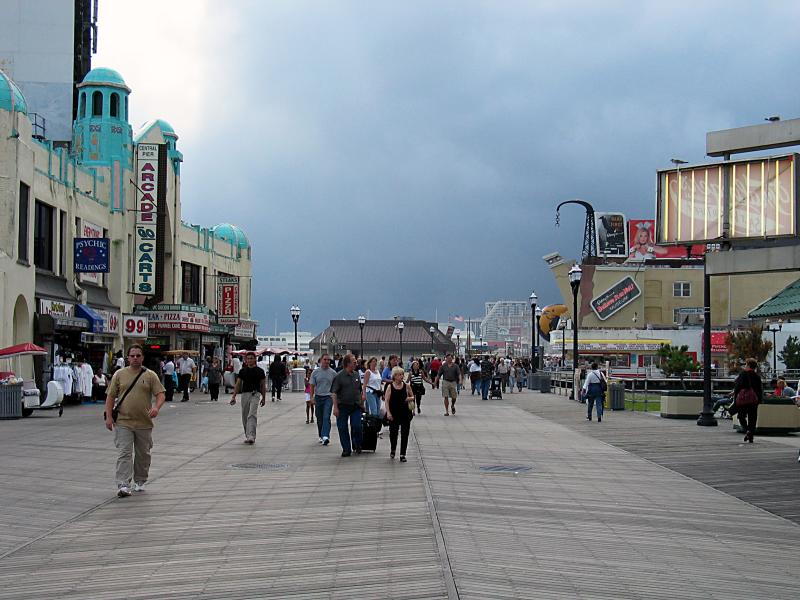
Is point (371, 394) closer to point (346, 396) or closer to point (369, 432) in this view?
point (369, 432)

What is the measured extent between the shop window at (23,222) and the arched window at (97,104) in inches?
516

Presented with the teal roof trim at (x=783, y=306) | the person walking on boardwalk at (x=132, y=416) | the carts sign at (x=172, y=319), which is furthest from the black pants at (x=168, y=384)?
the person walking on boardwalk at (x=132, y=416)

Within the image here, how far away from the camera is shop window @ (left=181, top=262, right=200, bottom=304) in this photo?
5759 centimetres

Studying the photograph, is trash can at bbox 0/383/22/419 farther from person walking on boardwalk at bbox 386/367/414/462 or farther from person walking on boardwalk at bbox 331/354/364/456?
person walking on boardwalk at bbox 386/367/414/462

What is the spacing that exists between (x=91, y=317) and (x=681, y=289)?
6307cm

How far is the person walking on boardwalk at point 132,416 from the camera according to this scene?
12.0 m

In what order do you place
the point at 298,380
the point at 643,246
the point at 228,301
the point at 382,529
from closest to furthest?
the point at 382,529 → the point at 298,380 → the point at 228,301 → the point at 643,246

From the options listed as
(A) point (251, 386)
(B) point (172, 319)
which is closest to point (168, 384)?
(B) point (172, 319)

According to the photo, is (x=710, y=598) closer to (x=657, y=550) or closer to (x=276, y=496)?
(x=657, y=550)

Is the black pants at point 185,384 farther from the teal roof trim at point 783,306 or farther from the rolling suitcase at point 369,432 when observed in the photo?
the teal roof trim at point 783,306

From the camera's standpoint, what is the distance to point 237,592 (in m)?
7.24

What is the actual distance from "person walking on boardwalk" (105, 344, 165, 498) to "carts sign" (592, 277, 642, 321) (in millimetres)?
77758

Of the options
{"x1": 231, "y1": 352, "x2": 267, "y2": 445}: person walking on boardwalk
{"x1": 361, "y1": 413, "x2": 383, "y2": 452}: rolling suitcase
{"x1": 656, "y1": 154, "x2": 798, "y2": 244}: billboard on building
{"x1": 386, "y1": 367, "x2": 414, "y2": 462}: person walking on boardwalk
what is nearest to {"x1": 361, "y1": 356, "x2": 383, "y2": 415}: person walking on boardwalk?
{"x1": 361, "y1": 413, "x2": 383, "y2": 452}: rolling suitcase

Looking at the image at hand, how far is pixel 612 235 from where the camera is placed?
314 ft
